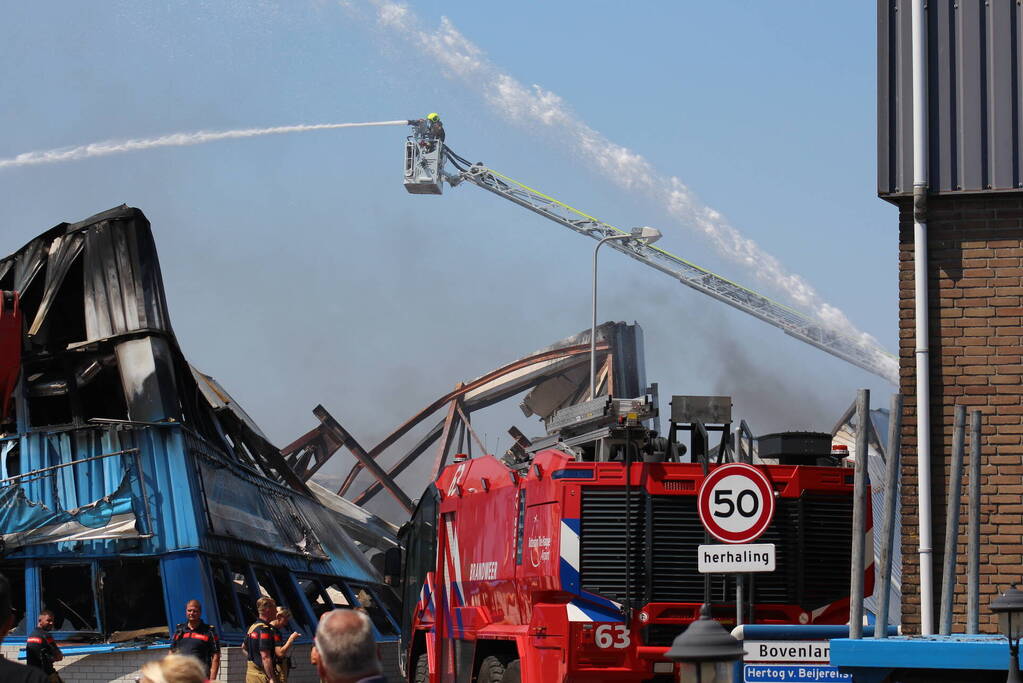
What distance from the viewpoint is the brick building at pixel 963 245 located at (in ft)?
43.9

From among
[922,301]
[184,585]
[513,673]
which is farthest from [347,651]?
[184,585]

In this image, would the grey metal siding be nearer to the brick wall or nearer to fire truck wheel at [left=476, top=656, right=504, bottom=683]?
the brick wall

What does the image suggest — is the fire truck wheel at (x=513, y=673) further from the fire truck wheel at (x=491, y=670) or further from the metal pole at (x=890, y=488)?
the metal pole at (x=890, y=488)

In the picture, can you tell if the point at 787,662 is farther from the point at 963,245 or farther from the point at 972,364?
the point at 963,245

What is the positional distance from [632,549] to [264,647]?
15.6 ft

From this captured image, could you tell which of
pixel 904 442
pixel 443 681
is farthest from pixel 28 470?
pixel 904 442

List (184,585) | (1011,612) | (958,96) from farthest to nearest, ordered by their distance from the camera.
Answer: (184,585) < (958,96) < (1011,612)

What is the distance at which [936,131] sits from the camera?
14.1m

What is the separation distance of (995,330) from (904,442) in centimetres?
129

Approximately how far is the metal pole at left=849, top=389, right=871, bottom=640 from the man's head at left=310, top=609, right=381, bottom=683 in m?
4.35

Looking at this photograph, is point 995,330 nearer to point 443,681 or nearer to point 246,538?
point 443,681

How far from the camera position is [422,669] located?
18.3m

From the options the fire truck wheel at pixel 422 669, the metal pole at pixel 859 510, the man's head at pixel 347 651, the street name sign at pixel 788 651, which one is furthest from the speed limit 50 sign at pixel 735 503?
the fire truck wheel at pixel 422 669

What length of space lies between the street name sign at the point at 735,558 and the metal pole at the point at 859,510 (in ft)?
5.12
